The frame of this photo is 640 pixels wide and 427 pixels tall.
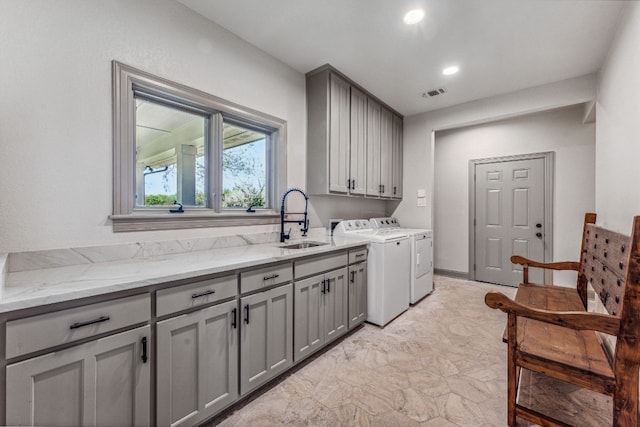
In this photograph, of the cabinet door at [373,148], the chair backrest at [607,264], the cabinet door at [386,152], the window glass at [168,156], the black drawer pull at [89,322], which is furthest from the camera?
the cabinet door at [386,152]

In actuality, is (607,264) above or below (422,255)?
above

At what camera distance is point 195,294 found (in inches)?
55.2

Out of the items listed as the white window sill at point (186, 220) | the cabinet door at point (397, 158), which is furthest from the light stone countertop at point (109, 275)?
the cabinet door at point (397, 158)

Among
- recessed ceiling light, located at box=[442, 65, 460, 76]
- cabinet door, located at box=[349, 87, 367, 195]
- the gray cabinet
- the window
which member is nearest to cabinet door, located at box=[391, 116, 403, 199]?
the gray cabinet

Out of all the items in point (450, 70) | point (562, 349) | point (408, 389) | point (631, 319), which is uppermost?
point (450, 70)

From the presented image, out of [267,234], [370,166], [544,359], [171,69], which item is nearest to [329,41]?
[171,69]

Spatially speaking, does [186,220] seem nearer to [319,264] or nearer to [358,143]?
[319,264]

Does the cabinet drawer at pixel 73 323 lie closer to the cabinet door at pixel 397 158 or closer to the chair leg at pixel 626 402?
the chair leg at pixel 626 402

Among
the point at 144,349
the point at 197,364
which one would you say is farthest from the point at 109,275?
the point at 197,364

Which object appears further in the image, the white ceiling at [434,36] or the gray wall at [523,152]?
the gray wall at [523,152]

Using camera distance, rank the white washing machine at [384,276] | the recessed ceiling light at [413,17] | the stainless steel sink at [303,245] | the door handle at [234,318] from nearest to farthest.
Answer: the door handle at [234,318] < the recessed ceiling light at [413,17] < the stainless steel sink at [303,245] < the white washing machine at [384,276]

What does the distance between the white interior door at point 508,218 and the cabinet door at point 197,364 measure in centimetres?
416

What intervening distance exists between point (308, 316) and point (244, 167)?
146cm

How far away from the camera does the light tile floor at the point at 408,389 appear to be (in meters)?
1.57
